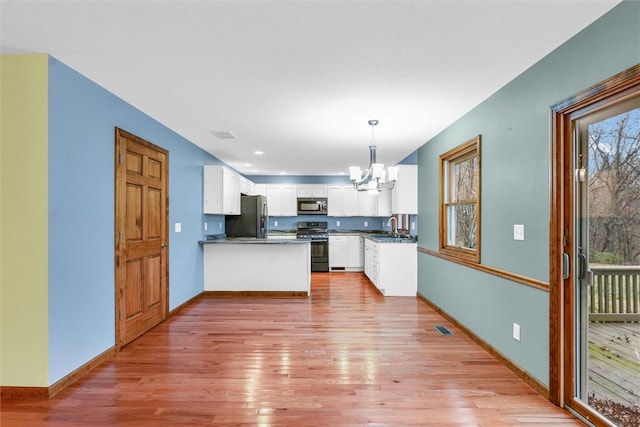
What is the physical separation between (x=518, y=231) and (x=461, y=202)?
117cm

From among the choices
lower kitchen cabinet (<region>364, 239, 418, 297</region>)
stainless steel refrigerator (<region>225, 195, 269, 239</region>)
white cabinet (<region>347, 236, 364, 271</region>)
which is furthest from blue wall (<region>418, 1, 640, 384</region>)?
white cabinet (<region>347, 236, 364, 271</region>)

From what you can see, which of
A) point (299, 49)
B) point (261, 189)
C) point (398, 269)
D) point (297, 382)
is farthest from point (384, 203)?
point (299, 49)

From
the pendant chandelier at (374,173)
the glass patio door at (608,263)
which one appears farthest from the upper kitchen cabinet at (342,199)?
the glass patio door at (608,263)

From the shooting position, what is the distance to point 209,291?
4.95m

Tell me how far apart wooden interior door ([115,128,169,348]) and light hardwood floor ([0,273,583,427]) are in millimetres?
252

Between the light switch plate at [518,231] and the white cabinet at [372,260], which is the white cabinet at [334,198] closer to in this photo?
the white cabinet at [372,260]

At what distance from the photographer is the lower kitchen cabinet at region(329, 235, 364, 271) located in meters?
7.20

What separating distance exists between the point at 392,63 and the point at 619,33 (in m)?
1.19

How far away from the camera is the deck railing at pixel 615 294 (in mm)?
1732

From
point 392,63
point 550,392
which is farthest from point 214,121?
point 550,392

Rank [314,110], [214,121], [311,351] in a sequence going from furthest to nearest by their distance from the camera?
1. [214,121]
2. [314,110]
3. [311,351]

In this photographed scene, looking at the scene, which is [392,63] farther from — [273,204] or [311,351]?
[273,204]

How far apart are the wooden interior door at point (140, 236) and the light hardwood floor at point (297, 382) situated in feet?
0.83

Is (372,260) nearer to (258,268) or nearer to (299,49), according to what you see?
(258,268)
